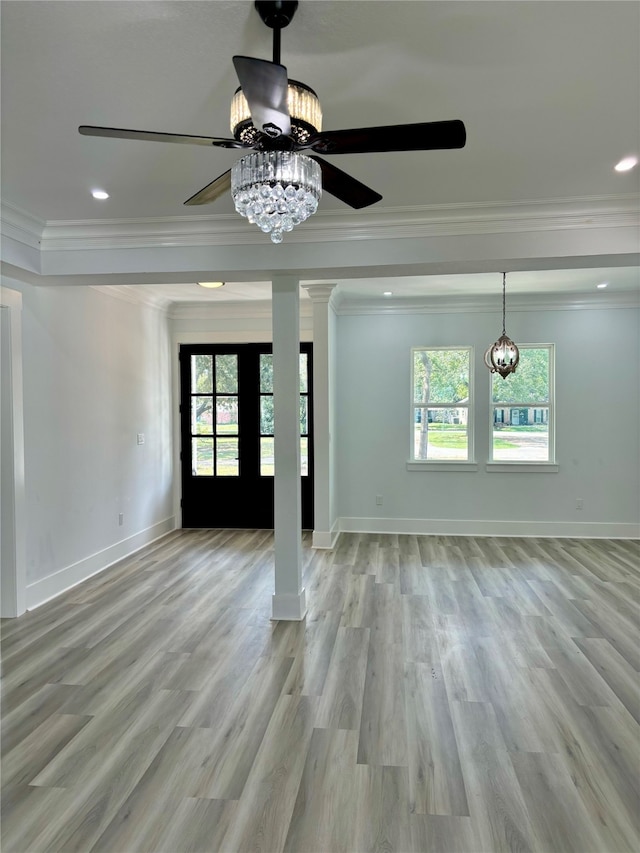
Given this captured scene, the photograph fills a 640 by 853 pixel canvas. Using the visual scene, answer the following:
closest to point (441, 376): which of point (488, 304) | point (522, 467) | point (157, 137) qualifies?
point (488, 304)

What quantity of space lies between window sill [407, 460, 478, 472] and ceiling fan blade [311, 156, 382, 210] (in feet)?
15.1

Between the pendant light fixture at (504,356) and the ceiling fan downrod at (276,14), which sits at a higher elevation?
the ceiling fan downrod at (276,14)

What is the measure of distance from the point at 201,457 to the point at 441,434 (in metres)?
3.10

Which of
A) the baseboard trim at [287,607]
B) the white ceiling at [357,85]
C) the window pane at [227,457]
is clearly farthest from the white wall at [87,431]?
the baseboard trim at [287,607]

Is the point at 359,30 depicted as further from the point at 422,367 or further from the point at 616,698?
the point at 422,367

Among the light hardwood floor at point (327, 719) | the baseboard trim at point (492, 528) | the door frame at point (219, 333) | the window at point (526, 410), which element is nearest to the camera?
the light hardwood floor at point (327, 719)

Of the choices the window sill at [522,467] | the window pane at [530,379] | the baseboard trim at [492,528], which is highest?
the window pane at [530,379]

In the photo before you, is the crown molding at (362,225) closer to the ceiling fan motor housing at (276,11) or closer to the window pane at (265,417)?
the ceiling fan motor housing at (276,11)

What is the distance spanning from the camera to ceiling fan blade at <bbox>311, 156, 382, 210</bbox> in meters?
1.93

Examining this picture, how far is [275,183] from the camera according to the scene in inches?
66.6

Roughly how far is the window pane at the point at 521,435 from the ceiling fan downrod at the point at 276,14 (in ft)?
17.7

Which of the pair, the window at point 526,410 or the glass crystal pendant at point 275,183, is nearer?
the glass crystal pendant at point 275,183

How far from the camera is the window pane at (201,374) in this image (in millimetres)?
6785

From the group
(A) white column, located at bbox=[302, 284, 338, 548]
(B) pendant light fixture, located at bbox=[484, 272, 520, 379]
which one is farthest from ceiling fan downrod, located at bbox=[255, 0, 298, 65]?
(B) pendant light fixture, located at bbox=[484, 272, 520, 379]
